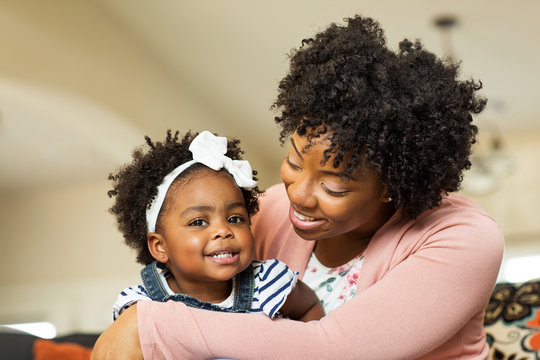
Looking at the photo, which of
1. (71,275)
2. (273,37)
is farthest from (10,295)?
(273,37)

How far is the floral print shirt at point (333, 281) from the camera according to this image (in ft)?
4.99

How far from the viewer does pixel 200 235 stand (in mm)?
1449

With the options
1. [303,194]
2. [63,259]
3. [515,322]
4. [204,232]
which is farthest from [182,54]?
[303,194]

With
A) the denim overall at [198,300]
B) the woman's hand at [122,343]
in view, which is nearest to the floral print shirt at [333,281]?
the denim overall at [198,300]

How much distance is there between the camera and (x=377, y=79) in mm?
1339

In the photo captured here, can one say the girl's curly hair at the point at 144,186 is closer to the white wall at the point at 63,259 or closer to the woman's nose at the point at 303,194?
the woman's nose at the point at 303,194

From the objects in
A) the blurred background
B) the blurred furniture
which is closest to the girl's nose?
the blurred furniture

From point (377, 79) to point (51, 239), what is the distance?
8.60m

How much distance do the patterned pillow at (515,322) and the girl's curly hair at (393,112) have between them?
560mm

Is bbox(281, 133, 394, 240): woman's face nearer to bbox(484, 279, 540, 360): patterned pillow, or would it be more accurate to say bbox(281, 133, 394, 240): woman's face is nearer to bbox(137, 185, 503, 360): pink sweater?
bbox(137, 185, 503, 360): pink sweater

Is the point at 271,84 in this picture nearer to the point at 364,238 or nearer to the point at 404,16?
the point at 404,16

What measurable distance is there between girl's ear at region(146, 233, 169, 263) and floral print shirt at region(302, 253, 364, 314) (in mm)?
331

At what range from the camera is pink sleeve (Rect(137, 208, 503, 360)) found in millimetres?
1164

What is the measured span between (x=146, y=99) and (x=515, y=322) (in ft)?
14.9
